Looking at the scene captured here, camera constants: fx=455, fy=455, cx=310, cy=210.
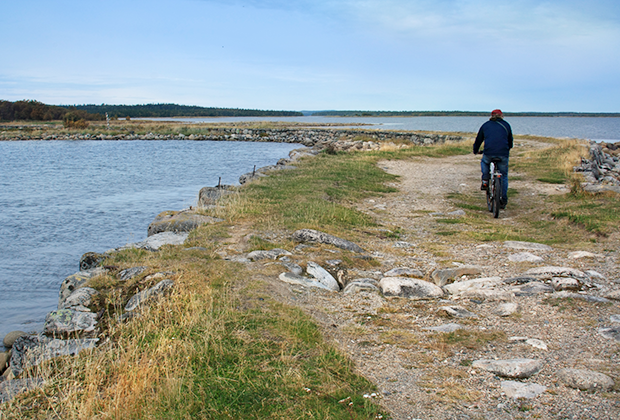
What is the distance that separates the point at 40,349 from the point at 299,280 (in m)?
2.80

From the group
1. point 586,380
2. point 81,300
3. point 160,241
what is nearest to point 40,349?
point 81,300

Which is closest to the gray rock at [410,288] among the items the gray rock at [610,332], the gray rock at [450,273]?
the gray rock at [450,273]

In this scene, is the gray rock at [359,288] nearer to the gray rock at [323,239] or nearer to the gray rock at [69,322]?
the gray rock at [323,239]

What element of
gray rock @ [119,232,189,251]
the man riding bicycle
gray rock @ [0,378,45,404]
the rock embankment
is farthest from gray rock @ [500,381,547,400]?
the rock embankment

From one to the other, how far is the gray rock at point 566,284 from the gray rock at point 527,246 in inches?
72.9

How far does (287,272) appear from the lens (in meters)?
5.84

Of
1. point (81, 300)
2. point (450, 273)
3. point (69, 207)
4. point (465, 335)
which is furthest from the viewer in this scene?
point (69, 207)

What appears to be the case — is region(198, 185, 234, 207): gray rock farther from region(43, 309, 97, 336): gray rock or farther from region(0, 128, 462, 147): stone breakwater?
region(0, 128, 462, 147): stone breakwater

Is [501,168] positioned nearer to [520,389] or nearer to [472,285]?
[472,285]

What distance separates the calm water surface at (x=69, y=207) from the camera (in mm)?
8094

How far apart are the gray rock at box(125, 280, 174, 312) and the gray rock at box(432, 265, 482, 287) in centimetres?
336

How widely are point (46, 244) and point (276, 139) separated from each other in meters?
42.5

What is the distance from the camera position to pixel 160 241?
25.2 feet

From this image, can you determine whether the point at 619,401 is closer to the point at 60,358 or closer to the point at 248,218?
the point at 60,358
